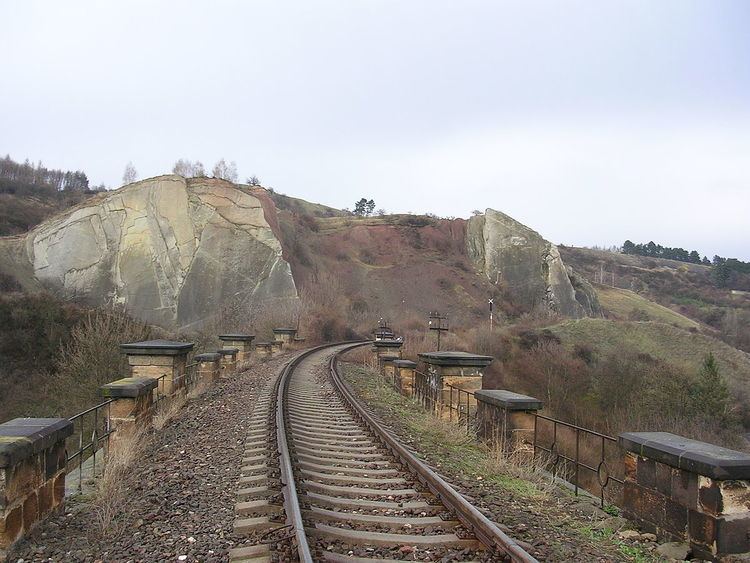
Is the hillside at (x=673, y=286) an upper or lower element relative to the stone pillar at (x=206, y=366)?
upper

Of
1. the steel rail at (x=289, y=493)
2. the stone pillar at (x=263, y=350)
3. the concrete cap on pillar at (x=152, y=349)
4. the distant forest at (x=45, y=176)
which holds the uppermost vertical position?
the distant forest at (x=45, y=176)

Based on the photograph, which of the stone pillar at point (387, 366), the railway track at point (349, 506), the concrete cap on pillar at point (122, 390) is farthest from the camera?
the stone pillar at point (387, 366)

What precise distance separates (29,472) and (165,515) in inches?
41.5

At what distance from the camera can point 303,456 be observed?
6.73 metres

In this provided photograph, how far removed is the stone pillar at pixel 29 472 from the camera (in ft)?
13.0

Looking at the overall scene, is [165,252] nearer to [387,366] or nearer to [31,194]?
[387,366]

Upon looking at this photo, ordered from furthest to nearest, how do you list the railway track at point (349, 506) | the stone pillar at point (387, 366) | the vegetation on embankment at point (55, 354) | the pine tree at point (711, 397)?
the pine tree at point (711, 397)
the vegetation on embankment at point (55, 354)
the stone pillar at point (387, 366)
the railway track at point (349, 506)

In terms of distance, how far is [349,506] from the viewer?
502 centimetres

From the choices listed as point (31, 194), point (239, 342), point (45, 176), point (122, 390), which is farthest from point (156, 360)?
point (45, 176)

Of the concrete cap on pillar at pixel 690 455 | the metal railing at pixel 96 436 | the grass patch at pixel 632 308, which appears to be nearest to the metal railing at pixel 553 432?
the concrete cap on pillar at pixel 690 455

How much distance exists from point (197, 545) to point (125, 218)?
4983 centimetres

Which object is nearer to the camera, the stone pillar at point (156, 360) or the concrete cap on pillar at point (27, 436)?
the concrete cap on pillar at point (27, 436)

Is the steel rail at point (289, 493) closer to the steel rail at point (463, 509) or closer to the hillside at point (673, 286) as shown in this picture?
the steel rail at point (463, 509)

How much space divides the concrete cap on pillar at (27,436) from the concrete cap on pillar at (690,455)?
15.3 ft
